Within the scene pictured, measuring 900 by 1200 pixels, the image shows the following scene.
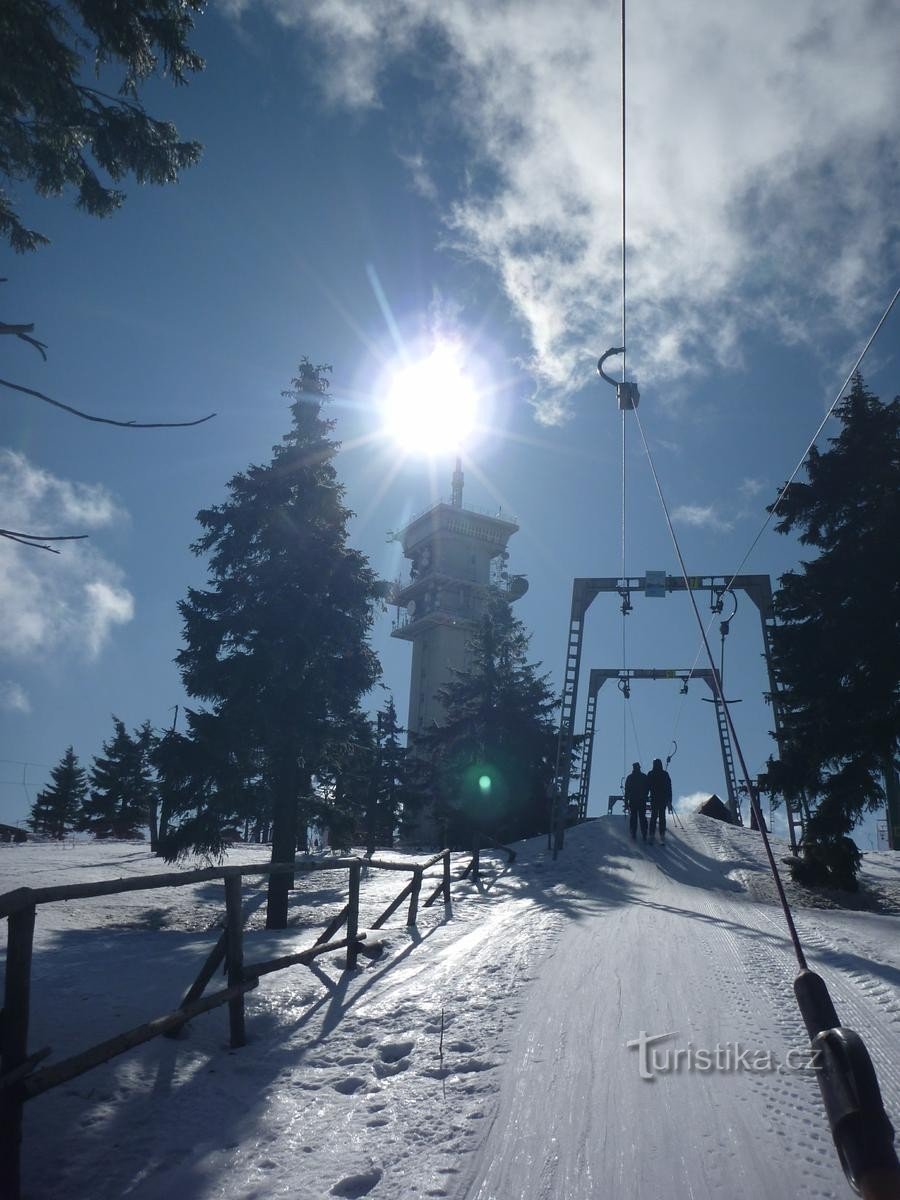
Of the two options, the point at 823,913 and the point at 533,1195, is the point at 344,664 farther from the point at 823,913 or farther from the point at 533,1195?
the point at 533,1195

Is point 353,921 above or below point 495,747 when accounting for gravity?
below

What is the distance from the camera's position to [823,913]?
1228 cm

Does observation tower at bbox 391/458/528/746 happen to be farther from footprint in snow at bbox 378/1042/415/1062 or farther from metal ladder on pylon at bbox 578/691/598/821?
footprint in snow at bbox 378/1042/415/1062

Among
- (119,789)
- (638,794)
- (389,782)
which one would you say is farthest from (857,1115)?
(119,789)

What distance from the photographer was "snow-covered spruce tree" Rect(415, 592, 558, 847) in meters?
30.8


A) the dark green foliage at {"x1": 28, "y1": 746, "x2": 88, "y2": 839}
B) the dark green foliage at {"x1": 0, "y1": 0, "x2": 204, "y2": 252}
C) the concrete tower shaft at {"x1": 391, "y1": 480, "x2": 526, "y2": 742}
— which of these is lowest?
the dark green foliage at {"x1": 28, "y1": 746, "x2": 88, "y2": 839}

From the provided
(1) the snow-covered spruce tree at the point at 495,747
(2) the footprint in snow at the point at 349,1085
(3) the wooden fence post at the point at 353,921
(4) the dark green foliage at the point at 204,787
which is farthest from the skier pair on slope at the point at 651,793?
(2) the footprint in snow at the point at 349,1085

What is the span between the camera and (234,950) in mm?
6172

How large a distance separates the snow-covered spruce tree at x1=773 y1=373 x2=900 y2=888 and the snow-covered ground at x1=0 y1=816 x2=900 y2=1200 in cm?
528

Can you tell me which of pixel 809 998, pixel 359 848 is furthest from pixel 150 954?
pixel 359 848

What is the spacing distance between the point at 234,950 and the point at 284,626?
1233cm

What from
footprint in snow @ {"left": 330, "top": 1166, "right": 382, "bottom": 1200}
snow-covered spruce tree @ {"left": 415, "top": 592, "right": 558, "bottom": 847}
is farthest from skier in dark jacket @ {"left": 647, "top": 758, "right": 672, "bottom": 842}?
footprint in snow @ {"left": 330, "top": 1166, "right": 382, "bottom": 1200}

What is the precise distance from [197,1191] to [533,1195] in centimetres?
166

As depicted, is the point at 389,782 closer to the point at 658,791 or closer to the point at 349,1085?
the point at 658,791
